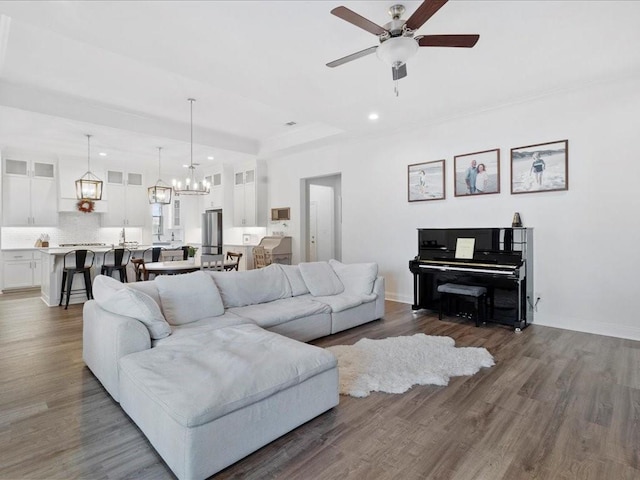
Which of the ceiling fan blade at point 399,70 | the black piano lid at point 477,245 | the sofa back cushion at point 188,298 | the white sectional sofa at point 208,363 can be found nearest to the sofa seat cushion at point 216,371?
the white sectional sofa at point 208,363

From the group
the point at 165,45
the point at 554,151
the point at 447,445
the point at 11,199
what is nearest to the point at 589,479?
the point at 447,445

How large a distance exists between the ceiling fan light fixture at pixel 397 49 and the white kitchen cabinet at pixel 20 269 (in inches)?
Answer: 318

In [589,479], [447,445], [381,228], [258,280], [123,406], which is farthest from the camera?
[381,228]

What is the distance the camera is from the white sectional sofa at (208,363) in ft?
5.41

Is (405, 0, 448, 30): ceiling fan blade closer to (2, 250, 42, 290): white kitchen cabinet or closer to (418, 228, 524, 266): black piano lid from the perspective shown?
(418, 228, 524, 266): black piano lid

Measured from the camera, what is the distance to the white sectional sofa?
1647 mm

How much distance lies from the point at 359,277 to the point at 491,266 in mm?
1609

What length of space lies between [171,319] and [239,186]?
5.97 metres

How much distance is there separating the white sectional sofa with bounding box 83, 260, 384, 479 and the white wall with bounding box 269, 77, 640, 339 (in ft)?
9.01

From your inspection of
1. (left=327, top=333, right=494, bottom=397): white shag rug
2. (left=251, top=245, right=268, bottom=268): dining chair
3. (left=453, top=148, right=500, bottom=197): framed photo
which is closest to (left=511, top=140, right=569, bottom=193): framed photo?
(left=453, top=148, right=500, bottom=197): framed photo

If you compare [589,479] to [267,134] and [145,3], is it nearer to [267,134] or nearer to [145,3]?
[145,3]

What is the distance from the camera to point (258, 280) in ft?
12.6

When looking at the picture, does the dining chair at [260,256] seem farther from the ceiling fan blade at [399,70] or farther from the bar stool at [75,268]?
the ceiling fan blade at [399,70]

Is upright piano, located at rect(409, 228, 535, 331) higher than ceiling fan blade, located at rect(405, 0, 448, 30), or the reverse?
ceiling fan blade, located at rect(405, 0, 448, 30)
